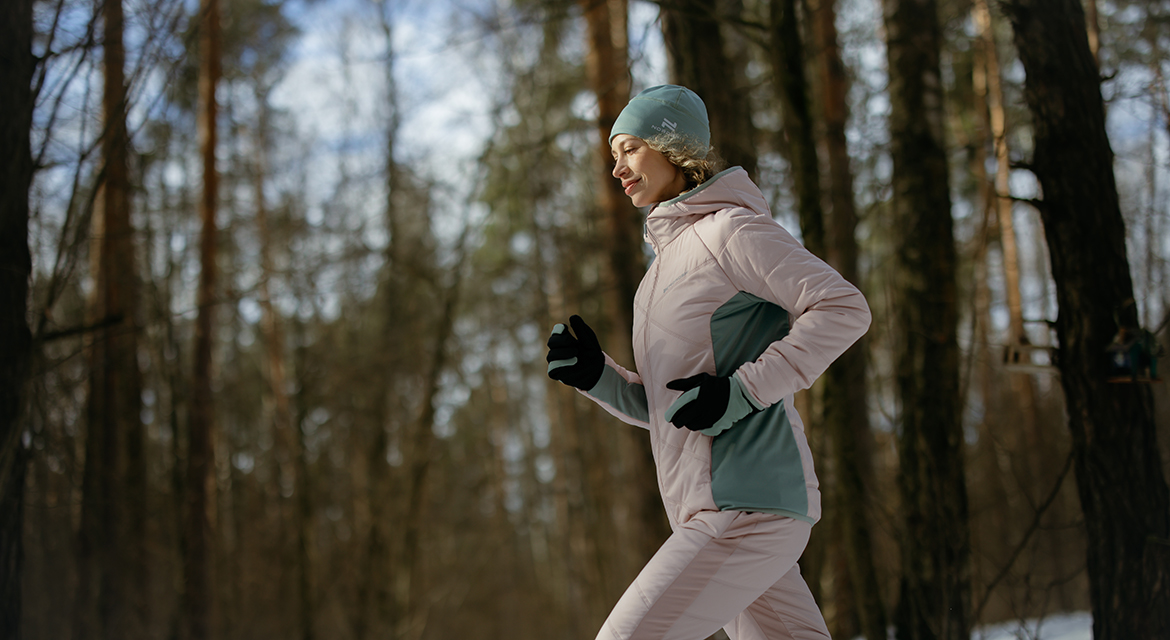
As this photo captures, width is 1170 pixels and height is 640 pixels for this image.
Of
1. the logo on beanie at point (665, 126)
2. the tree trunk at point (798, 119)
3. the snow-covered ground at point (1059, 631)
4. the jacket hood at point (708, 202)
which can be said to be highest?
the tree trunk at point (798, 119)

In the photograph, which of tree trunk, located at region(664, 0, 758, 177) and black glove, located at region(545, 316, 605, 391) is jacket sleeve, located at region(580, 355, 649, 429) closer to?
black glove, located at region(545, 316, 605, 391)

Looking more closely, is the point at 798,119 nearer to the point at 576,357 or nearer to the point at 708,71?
the point at 708,71

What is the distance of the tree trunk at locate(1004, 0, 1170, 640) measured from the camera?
3.35 meters

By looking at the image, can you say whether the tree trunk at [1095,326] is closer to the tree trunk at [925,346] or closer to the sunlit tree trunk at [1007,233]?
the tree trunk at [925,346]

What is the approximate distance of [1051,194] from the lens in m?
3.56

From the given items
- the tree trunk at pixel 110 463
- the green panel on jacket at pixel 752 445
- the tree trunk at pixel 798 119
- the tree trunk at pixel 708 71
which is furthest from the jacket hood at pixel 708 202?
the tree trunk at pixel 110 463

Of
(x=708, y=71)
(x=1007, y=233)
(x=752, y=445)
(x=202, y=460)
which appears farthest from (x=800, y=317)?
(x=1007, y=233)

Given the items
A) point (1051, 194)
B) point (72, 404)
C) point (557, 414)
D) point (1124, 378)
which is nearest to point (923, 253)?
point (1051, 194)

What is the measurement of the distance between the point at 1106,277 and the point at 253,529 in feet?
54.1

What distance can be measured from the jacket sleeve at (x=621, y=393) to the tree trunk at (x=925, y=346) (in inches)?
109

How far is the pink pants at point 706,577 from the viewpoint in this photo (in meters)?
1.68

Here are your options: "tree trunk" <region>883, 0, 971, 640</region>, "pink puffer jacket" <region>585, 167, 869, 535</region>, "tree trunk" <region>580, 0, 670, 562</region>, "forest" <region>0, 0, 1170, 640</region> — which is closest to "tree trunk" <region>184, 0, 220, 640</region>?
"forest" <region>0, 0, 1170, 640</region>

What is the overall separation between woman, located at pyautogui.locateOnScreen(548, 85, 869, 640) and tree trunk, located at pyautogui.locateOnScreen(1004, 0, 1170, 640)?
2192mm

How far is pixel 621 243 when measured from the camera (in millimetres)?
7516
